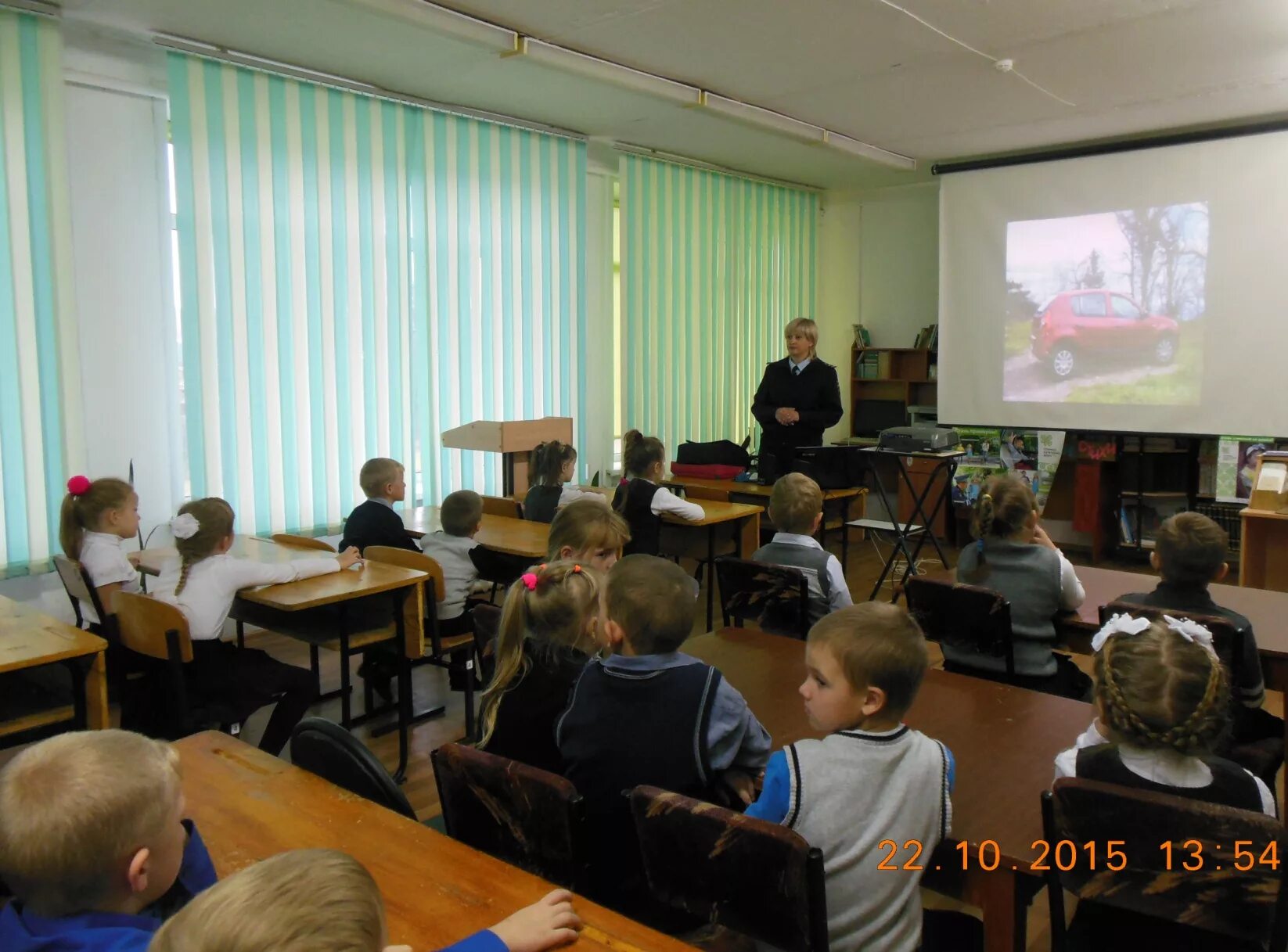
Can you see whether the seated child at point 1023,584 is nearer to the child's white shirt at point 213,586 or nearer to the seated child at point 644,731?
the seated child at point 644,731

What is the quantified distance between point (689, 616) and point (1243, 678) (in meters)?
1.46

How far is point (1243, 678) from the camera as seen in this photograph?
228cm

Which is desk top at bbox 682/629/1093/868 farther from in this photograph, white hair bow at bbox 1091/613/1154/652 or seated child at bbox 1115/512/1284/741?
seated child at bbox 1115/512/1284/741

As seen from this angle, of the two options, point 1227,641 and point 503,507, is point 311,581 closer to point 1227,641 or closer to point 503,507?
point 503,507

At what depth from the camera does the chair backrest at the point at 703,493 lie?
216 inches

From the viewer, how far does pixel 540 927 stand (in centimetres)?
114

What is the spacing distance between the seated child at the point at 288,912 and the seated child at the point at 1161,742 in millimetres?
1188

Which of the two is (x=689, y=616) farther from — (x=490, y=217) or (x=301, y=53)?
(x=490, y=217)

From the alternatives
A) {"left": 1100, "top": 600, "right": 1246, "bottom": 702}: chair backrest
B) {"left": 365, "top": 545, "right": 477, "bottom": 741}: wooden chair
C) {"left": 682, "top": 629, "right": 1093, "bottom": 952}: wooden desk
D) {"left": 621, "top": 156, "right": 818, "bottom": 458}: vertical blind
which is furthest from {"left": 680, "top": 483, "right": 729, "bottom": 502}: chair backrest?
{"left": 1100, "top": 600, "right": 1246, "bottom": 702}: chair backrest

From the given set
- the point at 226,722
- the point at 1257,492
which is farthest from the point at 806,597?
the point at 1257,492

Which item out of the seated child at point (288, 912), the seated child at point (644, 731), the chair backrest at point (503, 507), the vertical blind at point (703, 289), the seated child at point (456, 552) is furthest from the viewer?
the vertical blind at point (703, 289)

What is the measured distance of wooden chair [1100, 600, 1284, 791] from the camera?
224 centimetres

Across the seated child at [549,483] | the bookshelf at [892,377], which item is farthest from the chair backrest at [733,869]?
the bookshelf at [892,377]

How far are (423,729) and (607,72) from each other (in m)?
3.12
